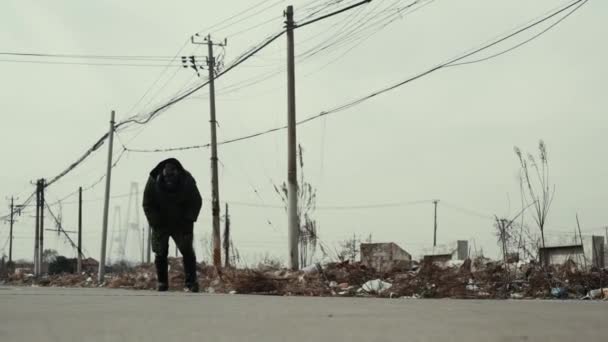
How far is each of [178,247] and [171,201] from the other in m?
0.63

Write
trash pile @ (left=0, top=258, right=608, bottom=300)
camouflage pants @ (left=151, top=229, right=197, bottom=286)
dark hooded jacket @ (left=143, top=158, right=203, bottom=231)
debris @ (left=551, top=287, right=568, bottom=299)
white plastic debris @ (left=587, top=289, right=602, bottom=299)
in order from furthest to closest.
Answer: camouflage pants @ (left=151, top=229, right=197, bottom=286) < dark hooded jacket @ (left=143, top=158, right=203, bottom=231) < trash pile @ (left=0, top=258, right=608, bottom=300) < debris @ (left=551, top=287, right=568, bottom=299) < white plastic debris @ (left=587, top=289, right=602, bottom=299)

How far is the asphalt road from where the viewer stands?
155 inches

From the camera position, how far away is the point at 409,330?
13.6 ft

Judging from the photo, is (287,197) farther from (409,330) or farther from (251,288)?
(409,330)

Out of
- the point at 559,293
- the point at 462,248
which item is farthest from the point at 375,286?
the point at 462,248

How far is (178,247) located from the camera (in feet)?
32.7

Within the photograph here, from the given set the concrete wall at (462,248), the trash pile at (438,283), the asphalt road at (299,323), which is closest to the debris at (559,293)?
the trash pile at (438,283)

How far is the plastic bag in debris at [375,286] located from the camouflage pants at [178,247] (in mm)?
2273

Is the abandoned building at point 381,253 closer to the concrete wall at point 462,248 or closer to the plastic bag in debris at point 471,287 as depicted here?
the concrete wall at point 462,248

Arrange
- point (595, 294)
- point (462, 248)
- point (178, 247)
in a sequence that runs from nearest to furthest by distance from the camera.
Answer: point (595, 294)
point (178, 247)
point (462, 248)

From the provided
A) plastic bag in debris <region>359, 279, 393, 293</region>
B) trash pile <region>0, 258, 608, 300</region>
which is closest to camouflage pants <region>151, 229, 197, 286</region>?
trash pile <region>0, 258, 608, 300</region>

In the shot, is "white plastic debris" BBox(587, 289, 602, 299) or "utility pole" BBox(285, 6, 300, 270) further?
"utility pole" BBox(285, 6, 300, 270)

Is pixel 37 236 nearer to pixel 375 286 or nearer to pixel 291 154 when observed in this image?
pixel 291 154

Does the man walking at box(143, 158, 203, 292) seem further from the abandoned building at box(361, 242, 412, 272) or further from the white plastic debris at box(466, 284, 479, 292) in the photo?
the abandoned building at box(361, 242, 412, 272)
